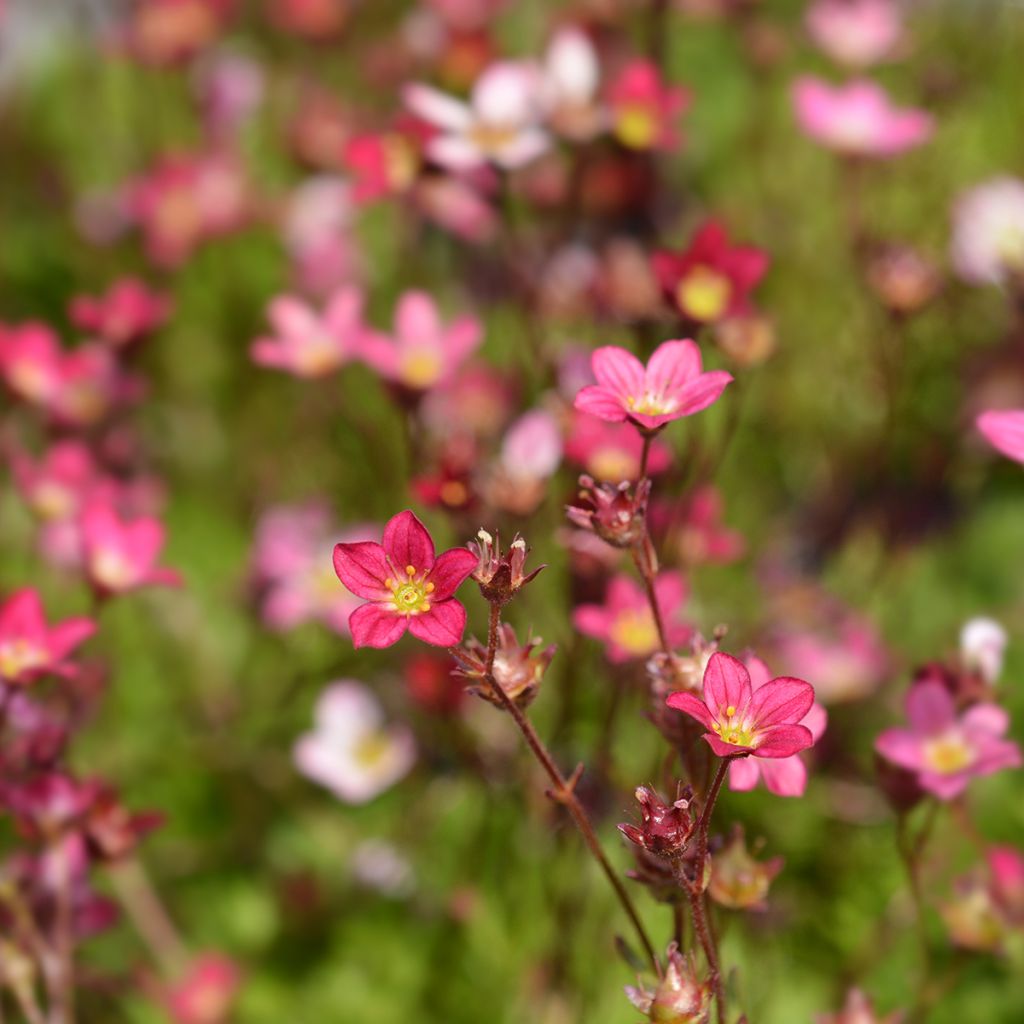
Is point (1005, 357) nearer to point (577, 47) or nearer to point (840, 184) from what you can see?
point (840, 184)

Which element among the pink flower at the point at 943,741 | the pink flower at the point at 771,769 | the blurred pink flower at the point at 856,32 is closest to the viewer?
the pink flower at the point at 771,769

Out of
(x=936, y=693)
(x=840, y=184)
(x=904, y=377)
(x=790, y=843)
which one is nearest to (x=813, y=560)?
(x=904, y=377)

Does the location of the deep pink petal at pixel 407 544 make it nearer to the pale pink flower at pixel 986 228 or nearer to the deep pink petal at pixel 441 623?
the deep pink petal at pixel 441 623

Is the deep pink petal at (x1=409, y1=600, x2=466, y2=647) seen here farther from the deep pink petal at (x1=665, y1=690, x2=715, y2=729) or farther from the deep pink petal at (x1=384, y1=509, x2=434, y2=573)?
the deep pink petal at (x1=665, y1=690, x2=715, y2=729)

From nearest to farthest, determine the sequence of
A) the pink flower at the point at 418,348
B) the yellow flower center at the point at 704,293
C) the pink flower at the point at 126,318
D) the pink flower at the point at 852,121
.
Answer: the yellow flower center at the point at 704,293 → the pink flower at the point at 418,348 → the pink flower at the point at 126,318 → the pink flower at the point at 852,121

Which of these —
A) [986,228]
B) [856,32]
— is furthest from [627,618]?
[856,32]

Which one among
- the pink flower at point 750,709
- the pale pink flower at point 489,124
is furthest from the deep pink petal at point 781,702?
the pale pink flower at point 489,124

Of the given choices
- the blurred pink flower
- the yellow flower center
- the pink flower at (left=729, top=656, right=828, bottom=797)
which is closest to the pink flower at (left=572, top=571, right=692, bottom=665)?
the pink flower at (left=729, top=656, right=828, bottom=797)

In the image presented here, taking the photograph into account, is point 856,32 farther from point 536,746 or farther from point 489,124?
point 536,746
